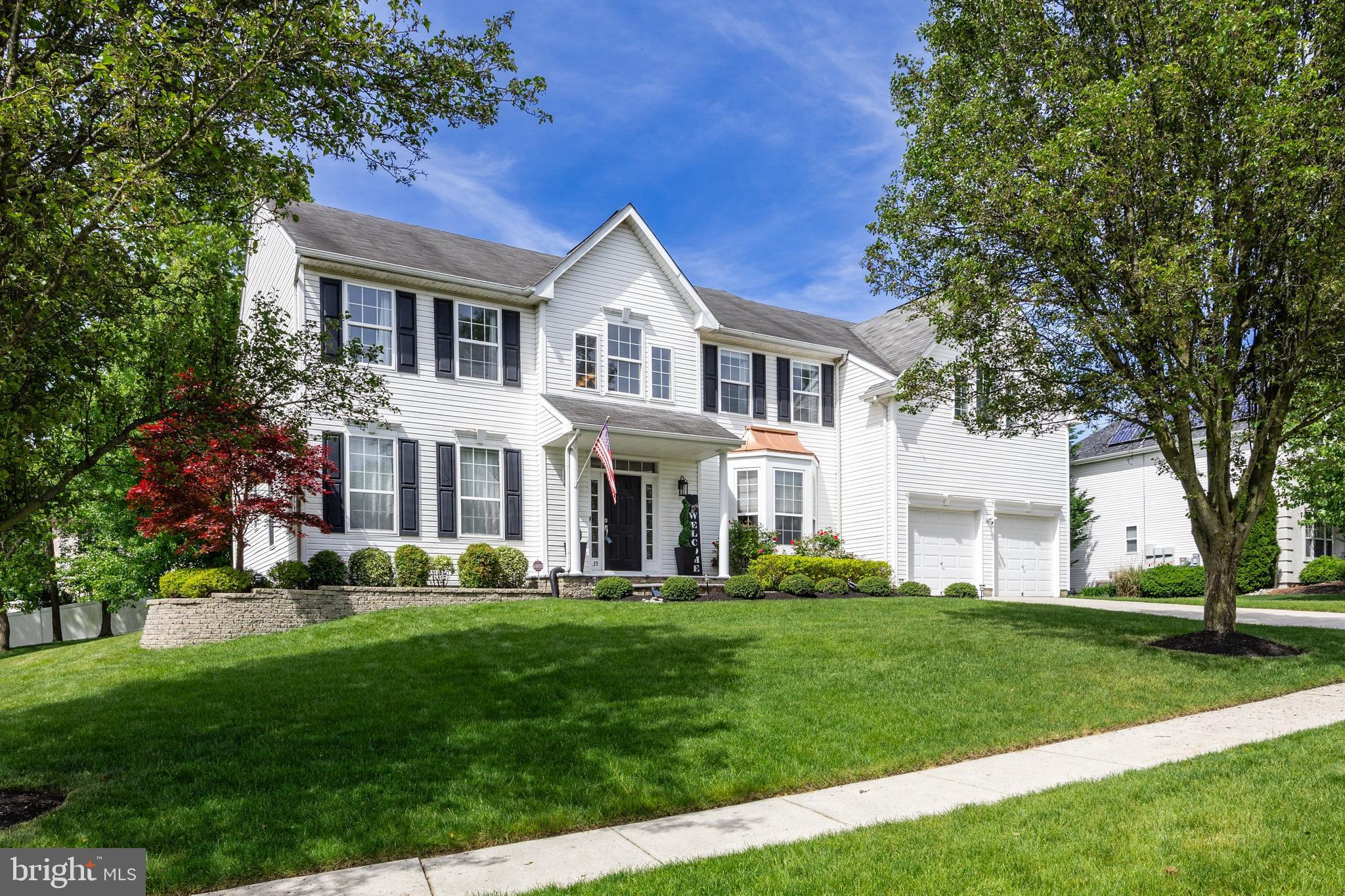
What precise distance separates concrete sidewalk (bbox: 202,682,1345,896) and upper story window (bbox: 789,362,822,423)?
14.8 m

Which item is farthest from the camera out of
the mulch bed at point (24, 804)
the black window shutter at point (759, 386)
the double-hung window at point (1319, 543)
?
the double-hung window at point (1319, 543)

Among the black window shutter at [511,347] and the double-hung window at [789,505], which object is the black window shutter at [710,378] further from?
the black window shutter at [511,347]

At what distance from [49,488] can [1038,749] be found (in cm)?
857

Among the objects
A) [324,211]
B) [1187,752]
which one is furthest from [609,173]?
[1187,752]

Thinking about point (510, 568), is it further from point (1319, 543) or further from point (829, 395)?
point (1319, 543)

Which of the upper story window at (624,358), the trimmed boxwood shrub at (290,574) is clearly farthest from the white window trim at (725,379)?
the trimmed boxwood shrub at (290,574)

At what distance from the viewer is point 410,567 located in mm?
16234

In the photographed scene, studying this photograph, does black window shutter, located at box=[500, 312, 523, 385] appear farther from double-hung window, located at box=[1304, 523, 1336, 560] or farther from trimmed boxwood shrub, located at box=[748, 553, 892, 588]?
double-hung window, located at box=[1304, 523, 1336, 560]

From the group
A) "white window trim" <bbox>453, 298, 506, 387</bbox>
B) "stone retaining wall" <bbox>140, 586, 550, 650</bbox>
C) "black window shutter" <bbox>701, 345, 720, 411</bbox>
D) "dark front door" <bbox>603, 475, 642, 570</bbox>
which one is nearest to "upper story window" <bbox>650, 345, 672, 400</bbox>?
"black window shutter" <bbox>701, 345, 720, 411</bbox>

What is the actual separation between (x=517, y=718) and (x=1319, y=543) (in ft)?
87.3

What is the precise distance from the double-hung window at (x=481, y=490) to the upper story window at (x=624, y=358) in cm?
322

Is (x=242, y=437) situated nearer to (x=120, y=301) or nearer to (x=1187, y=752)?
(x=120, y=301)

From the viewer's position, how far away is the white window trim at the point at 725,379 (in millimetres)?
21078

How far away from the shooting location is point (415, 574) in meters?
16.3
